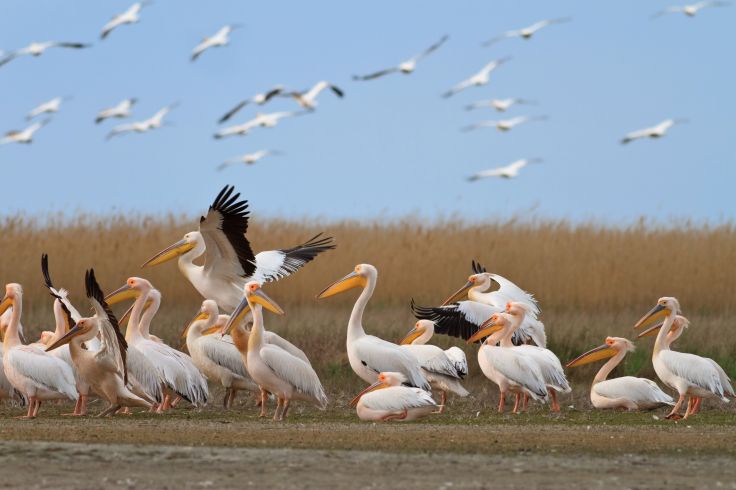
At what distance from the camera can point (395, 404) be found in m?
10.7

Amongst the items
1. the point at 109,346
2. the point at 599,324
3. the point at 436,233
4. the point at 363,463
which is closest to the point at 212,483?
the point at 363,463

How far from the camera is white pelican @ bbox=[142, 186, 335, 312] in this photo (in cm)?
1353

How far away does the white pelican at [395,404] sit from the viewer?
10.6 metres

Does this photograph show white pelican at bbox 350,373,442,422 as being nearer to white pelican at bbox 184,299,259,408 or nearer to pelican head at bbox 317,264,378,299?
white pelican at bbox 184,299,259,408

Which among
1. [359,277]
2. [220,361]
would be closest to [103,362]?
[220,361]

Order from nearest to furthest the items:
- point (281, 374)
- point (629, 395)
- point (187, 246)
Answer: point (281, 374)
point (629, 395)
point (187, 246)

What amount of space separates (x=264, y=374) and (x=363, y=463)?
12.0 feet

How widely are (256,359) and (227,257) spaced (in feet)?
9.01

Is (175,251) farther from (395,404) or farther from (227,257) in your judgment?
(395,404)

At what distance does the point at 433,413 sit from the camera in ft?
39.8

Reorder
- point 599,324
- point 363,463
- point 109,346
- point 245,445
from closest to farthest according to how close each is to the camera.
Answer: point 363,463 < point 245,445 < point 109,346 < point 599,324

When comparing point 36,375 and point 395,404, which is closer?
point 395,404

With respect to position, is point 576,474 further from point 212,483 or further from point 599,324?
point 599,324

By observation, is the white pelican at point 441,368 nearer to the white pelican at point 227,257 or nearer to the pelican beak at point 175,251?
the white pelican at point 227,257
